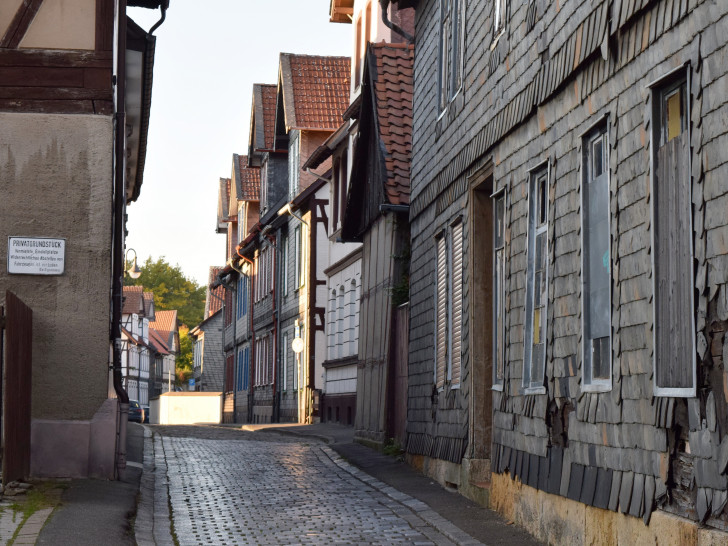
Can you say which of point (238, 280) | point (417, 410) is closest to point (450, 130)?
point (417, 410)

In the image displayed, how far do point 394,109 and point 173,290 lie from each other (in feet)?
304

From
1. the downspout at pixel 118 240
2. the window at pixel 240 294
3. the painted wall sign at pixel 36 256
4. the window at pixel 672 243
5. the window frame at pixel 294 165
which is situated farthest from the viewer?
the window at pixel 240 294

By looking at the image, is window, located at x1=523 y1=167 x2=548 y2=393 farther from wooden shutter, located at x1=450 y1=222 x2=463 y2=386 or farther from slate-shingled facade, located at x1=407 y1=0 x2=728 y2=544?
wooden shutter, located at x1=450 y1=222 x2=463 y2=386

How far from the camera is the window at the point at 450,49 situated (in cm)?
1374

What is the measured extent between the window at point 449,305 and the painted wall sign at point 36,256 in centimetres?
411

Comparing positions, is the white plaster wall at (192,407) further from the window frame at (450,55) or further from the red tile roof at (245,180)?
the window frame at (450,55)

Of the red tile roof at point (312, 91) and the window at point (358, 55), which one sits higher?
the red tile roof at point (312, 91)

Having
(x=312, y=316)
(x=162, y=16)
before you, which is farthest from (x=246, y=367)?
(x=162, y=16)

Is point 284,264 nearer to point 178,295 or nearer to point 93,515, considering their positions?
point 93,515

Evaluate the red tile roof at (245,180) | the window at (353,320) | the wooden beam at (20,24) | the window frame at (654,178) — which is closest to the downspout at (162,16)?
the wooden beam at (20,24)

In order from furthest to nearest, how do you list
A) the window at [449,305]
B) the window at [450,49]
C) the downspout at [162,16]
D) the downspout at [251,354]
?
the downspout at [251,354] < the downspout at [162,16] < the window at [450,49] < the window at [449,305]

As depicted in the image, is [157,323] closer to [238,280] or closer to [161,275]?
[161,275]

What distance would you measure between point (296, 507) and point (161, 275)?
319ft

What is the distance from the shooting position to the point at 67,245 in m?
12.1
